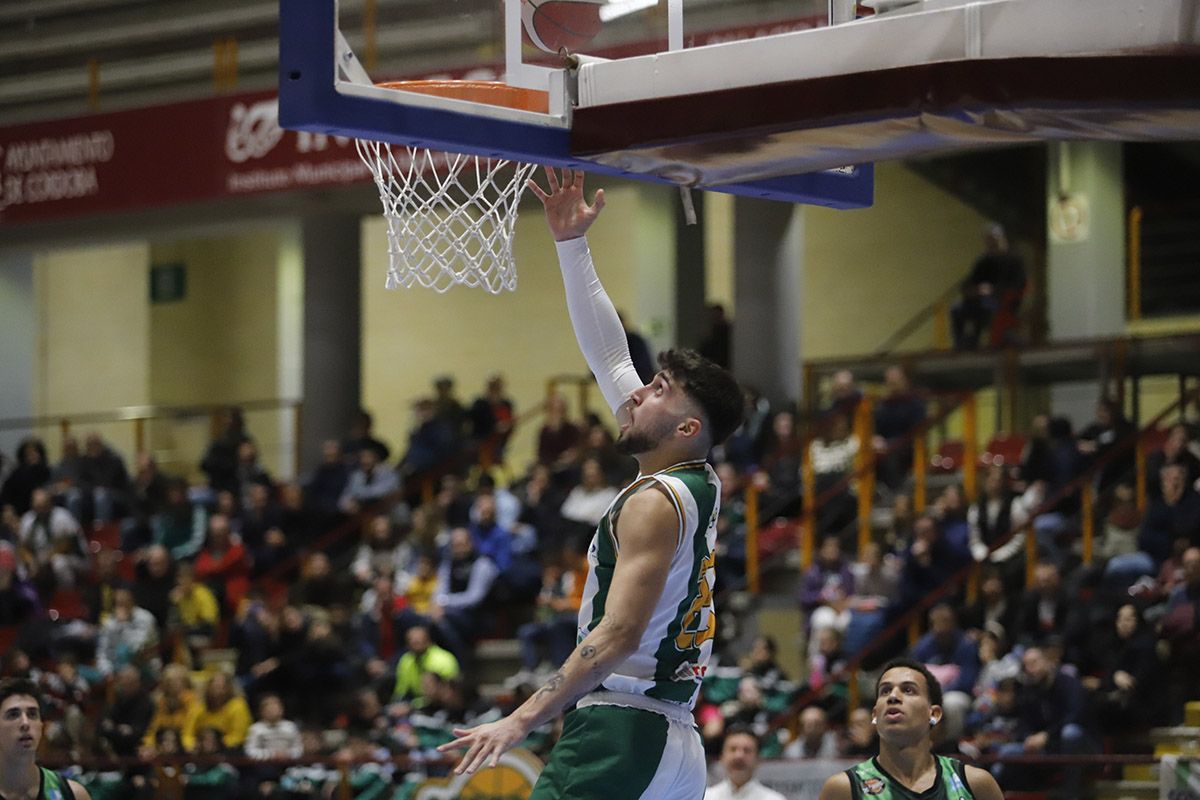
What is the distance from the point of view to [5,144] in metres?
21.0

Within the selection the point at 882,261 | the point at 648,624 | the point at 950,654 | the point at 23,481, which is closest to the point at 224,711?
the point at 950,654

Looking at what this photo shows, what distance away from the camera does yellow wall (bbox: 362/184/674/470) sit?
73.6 ft

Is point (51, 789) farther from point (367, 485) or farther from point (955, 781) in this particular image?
point (367, 485)

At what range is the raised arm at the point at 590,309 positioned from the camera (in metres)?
5.57

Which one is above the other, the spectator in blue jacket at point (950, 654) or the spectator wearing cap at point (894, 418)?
the spectator wearing cap at point (894, 418)

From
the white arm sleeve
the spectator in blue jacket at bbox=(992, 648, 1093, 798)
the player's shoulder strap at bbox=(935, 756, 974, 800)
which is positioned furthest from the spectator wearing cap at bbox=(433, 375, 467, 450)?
the white arm sleeve

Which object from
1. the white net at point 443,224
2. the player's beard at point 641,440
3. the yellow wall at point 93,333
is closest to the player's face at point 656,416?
the player's beard at point 641,440

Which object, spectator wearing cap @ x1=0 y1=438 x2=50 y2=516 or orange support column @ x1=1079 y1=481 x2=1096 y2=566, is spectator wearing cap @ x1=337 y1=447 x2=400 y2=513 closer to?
spectator wearing cap @ x1=0 y1=438 x2=50 y2=516

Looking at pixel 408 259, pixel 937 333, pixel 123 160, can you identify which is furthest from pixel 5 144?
pixel 408 259

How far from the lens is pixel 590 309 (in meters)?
5.61

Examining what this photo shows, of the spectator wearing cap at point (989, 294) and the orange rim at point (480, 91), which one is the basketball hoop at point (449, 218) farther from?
the spectator wearing cap at point (989, 294)

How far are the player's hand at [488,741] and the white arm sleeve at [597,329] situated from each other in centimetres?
124

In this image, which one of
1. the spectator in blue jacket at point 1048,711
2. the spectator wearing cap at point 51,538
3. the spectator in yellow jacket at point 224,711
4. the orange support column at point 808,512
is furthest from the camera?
the spectator wearing cap at point 51,538

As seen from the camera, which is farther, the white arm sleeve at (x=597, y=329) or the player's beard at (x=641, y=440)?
the white arm sleeve at (x=597, y=329)
